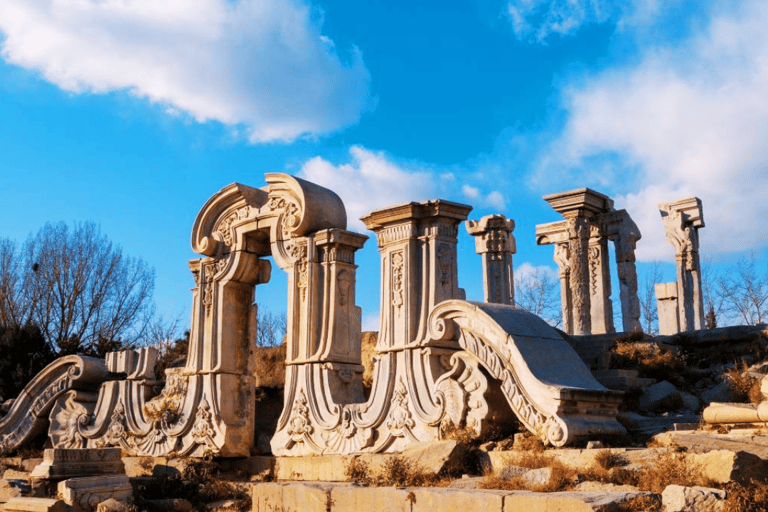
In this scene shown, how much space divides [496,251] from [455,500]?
560 inches

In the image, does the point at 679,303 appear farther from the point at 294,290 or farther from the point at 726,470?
the point at 726,470

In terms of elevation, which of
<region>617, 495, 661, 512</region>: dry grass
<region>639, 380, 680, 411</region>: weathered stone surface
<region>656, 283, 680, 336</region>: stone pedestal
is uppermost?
<region>656, 283, 680, 336</region>: stone pedestal

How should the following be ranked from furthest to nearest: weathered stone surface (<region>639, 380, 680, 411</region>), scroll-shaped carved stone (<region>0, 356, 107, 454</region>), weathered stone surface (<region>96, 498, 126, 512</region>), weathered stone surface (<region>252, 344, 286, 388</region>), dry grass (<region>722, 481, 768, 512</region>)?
1. weathered stone surface (<region>252, 344, 286, 388</region>)
2. scroll-shaped carved stone (<region>0, 356, 107, 454</region>)
3. weathered stone surface (<region>639, 380, 680, 411</region>)
4. weathered stone surface (<region>96, 498, 126, 512</region>)
5. dry grass (<region>722, 481, 768, 512</region>)

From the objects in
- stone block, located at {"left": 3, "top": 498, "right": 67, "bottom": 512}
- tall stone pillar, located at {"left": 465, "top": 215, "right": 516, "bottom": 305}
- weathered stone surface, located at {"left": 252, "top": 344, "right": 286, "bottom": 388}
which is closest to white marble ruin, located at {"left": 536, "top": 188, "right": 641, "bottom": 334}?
tall stone pillar, located at {"left": 465, "top": 215, "right": 516, "bottom": 305}

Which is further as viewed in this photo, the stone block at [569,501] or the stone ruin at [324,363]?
the stone ruin at [324,363]

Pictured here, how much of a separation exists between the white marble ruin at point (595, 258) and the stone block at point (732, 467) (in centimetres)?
1314

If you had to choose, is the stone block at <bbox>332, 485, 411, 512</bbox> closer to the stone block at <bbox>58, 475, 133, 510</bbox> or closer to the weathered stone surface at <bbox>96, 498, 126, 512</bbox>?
the weathered stone surface at <bbox>96, 498, 126, 512</bbox>

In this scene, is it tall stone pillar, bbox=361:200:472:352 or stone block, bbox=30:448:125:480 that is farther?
stone block, bbox=30:448:125:480

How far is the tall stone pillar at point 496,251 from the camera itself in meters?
20.1

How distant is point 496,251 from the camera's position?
20.3 meters

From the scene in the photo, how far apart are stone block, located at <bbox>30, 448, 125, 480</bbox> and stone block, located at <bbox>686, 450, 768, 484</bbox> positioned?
7.74 metres

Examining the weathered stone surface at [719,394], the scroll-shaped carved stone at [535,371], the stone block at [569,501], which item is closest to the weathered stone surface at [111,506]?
the scroll-shaped carved stone at [535,371]

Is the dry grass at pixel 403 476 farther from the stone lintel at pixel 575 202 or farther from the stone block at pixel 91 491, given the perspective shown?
the stone lintel at pixel 575 202

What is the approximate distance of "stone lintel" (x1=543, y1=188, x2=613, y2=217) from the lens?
729 inches
